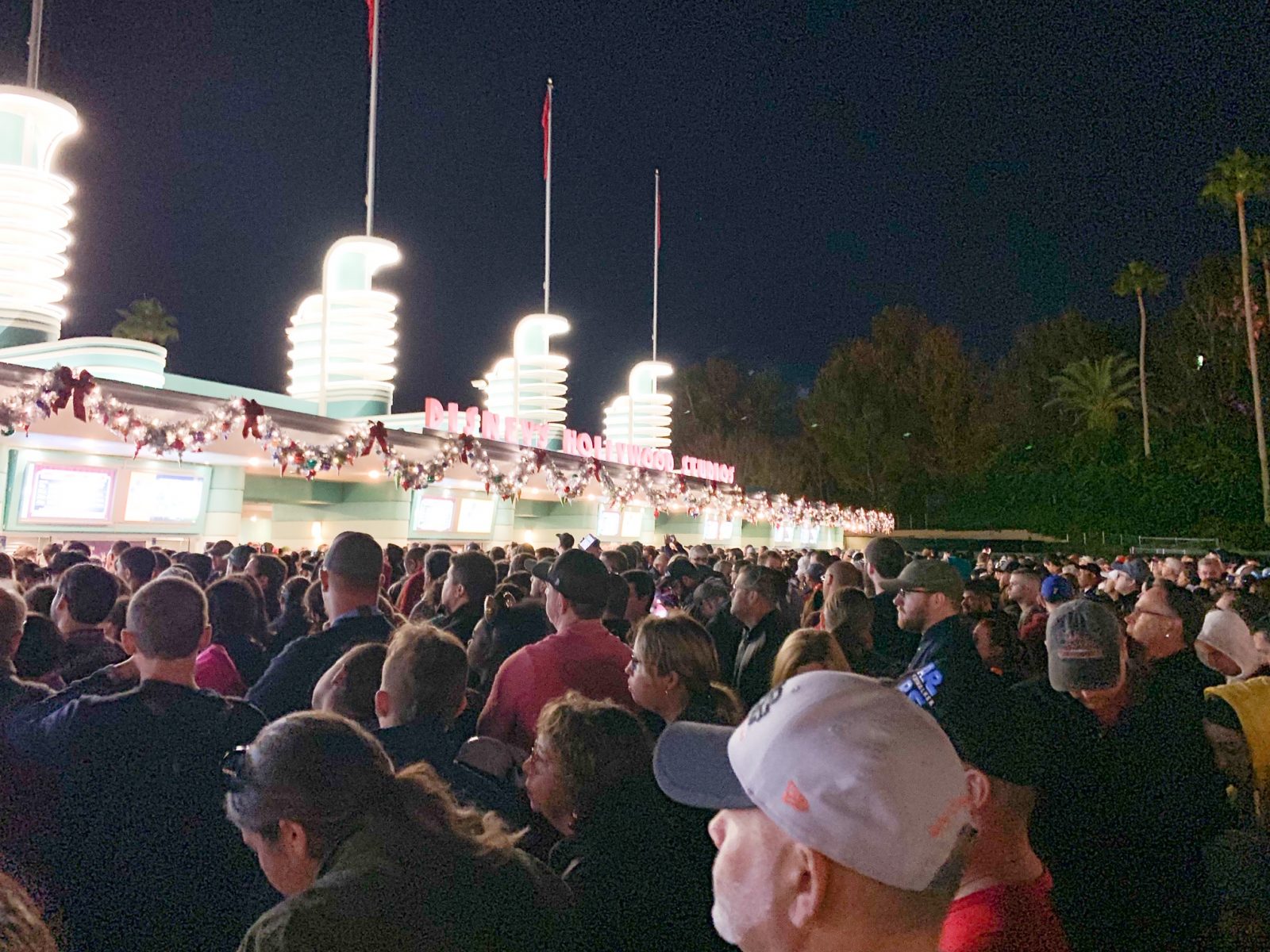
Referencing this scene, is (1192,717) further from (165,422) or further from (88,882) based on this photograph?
(165,422)

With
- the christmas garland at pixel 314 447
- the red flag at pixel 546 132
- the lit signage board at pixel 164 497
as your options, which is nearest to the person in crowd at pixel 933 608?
the christmas garland at pixel 314 447

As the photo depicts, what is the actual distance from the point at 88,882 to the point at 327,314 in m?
17.9

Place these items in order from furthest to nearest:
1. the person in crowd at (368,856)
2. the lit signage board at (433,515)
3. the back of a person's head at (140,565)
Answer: the lit signage board at (433,515) < the back of a person's head at (140,565) < the person in crowd at (368,856)

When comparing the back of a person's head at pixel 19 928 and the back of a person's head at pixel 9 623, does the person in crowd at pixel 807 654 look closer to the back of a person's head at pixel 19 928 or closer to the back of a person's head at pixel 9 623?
the back of a person's head at pixel 9 623

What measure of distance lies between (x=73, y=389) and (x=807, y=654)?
9379 mm

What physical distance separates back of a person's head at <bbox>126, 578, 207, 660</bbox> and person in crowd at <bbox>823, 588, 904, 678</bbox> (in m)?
3.94

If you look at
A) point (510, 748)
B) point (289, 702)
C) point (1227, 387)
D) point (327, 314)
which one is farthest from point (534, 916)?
point (1227, 387)

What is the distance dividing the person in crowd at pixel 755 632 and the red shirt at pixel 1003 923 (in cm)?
370

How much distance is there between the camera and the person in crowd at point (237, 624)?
17.8ft

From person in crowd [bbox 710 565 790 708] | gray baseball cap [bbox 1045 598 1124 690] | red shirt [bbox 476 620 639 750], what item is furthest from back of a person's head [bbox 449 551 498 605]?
gray baseball cap [bbox 1045 598 1124 690]

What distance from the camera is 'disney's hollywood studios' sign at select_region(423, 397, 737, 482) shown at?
18405 mm

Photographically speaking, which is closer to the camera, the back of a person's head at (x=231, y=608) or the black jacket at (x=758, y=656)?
the back of a person's head at (x=231, y=608)

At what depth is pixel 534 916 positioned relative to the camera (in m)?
2.01

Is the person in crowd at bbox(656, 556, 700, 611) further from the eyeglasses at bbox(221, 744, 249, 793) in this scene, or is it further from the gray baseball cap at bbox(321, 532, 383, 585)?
the eyeglasses at bbox(221, 744, 249, 793)
